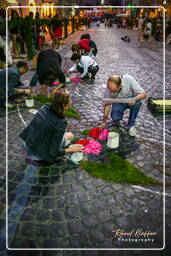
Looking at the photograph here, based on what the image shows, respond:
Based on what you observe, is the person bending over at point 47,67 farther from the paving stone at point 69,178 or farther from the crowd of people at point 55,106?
the paving stone at point 69,178

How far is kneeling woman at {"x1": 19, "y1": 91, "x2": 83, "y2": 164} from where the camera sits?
352cm

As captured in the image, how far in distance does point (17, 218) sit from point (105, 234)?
130cm

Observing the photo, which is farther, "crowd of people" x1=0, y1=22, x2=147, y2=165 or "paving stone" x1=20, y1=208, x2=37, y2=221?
"crowd of people" x1=0, y1=22, x2=147, y2=165

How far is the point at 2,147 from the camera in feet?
15.7

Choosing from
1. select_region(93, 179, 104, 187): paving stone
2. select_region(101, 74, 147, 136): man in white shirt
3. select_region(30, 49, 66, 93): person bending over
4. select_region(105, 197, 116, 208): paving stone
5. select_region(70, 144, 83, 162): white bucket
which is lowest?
select_region(105, 197, 116, 208): paving stone

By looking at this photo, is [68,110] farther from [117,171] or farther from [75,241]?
[75,241]

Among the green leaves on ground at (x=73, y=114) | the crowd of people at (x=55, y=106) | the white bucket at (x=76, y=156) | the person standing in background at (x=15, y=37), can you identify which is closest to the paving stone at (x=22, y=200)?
the crowd of people at (x=55, y=106)

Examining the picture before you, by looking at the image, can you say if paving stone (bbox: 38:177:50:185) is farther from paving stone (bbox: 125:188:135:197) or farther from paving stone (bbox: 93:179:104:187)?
paving stone (bbox: 125:188:135:197)

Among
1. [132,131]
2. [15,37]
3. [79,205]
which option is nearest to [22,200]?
[79,205]

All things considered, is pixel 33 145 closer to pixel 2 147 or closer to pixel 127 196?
pixel 2 147

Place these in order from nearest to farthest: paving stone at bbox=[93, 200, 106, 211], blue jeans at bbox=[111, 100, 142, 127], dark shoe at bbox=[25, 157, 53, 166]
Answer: paving stone at bbox=[93, 200, 106, 211]
dark shoe at bbox=[25, 157, 53, 166]
blue jeans at bbox=[111, 100, 142, 127]

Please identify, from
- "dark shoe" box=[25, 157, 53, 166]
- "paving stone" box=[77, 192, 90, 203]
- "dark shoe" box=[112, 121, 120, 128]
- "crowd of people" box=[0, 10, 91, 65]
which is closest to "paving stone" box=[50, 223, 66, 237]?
"paving stone" box=[77, 192, 90, 203]

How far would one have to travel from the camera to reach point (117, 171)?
411 cm

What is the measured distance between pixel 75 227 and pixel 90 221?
0.78 ft
